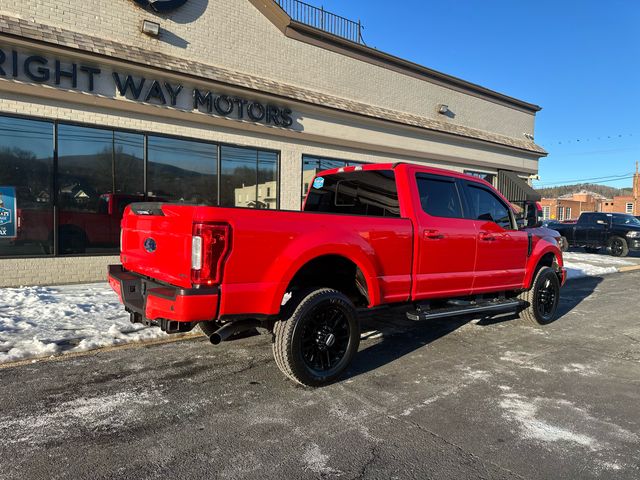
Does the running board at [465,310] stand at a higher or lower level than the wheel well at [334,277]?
lower

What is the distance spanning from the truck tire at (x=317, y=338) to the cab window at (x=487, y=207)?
2.32 metres

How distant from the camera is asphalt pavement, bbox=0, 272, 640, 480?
2.79 metres

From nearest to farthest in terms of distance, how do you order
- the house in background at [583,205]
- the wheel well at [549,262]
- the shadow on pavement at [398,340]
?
the shadow on pavement at [398,340] → the wheel well at [549,262] → the house in background at [583,205]

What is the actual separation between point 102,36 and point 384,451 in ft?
30.8

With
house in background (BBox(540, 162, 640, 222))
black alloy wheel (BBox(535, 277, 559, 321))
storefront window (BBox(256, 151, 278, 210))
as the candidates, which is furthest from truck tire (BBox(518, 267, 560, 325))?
house in background (BBox(540, 162, 640, 222))

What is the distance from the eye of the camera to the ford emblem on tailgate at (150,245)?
3860 mm

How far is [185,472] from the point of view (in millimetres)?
2678

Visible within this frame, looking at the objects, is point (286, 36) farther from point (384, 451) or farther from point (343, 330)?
point (384, 451)

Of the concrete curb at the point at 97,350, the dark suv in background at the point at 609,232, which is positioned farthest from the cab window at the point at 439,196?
the dark suv in background at the point at 609,232

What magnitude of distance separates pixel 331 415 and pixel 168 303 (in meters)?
1.52

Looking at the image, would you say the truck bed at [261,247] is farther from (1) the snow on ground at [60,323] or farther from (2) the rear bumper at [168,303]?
(1) the snow on ground at [60,323]

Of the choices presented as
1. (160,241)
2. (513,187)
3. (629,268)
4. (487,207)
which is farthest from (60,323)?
(513,187)

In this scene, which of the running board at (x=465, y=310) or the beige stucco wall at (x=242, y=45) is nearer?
the running board at (x=465, y=310)

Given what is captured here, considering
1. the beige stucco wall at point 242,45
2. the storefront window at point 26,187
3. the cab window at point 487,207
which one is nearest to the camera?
the cab window at point 487,207
